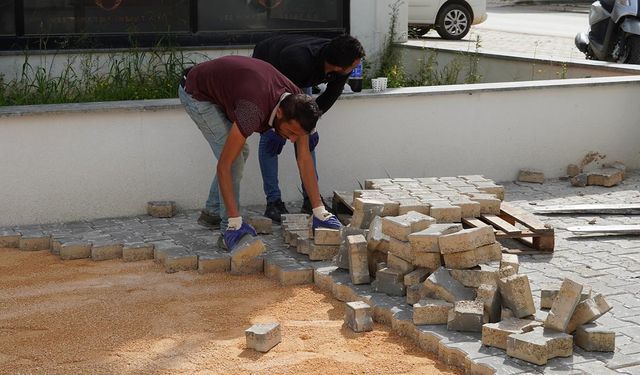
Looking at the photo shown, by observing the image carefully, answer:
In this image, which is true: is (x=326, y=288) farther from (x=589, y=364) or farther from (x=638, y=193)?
(x=638, y=193)

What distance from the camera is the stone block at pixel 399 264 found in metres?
6.49

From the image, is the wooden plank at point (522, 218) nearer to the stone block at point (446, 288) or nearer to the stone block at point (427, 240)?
the stone block at point (427, 240)

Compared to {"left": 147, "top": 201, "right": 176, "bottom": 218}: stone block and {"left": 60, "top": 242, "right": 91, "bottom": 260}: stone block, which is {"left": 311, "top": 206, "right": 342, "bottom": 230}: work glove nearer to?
{"left": 147, "top": 201, "right": 176, "bottom": 218}: stone block

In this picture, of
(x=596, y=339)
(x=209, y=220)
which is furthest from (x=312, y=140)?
(x=596, y=339)

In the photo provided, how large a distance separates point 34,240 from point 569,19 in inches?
823

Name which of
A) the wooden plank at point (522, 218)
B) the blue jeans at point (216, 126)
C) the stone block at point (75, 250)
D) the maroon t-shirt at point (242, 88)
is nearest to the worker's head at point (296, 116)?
the maroon t-shirt at point (242, 88)

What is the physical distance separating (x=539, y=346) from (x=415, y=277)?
119 cm

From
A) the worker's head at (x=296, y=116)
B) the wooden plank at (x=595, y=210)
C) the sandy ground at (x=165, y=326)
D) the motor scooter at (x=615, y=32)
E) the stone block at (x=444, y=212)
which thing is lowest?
the sandy ground at (x=165, y=326)

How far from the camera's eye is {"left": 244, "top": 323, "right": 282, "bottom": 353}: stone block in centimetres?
568

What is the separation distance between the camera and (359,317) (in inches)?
238

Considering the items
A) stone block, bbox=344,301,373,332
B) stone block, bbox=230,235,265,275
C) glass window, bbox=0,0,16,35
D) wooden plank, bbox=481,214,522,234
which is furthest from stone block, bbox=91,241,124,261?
glass window, bbox=0,0,16,35

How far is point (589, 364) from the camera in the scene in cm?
540

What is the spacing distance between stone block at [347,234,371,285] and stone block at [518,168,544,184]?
3340 millimetres

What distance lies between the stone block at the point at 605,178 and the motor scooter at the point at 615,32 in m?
3.67
